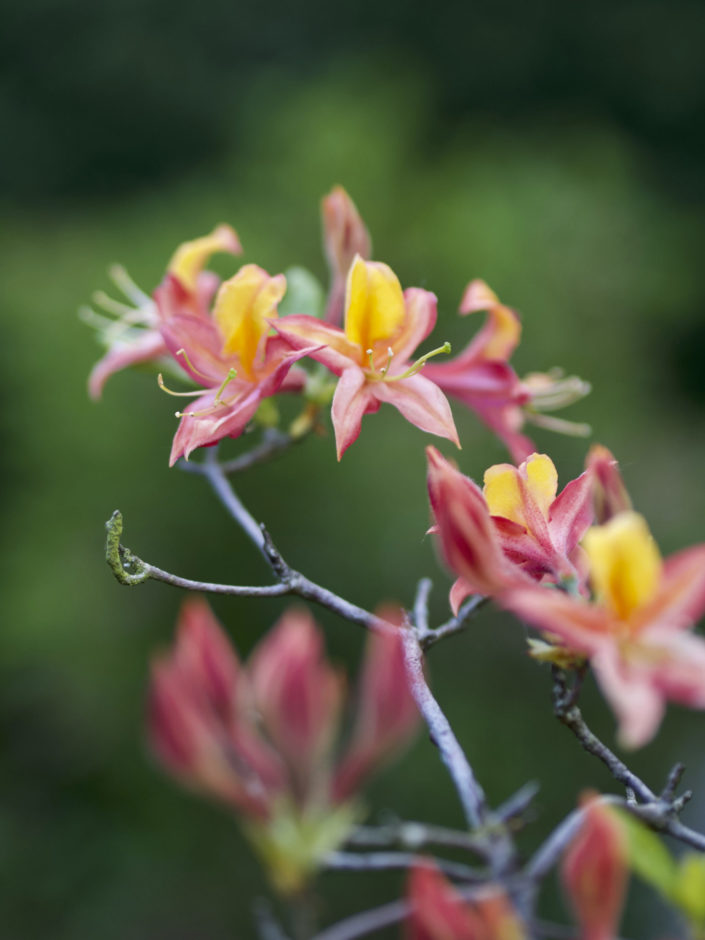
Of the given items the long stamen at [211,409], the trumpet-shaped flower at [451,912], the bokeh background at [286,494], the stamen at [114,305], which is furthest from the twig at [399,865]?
the bokeh background at [286,494]

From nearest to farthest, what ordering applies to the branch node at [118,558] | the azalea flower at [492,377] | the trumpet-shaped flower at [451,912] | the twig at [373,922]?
the trumpet-shaped flower at [451,912], the twig at [373,922], the branch node at [118,558], the azalea flower at [492,377]

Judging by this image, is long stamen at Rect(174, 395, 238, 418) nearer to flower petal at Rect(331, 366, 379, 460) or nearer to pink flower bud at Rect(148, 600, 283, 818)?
flower petal at Rect(331, 366, 379, 460)

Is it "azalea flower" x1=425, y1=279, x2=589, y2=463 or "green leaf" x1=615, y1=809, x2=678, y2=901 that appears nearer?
"green leaf" x1=615, y1=809, x2=678, y2=901

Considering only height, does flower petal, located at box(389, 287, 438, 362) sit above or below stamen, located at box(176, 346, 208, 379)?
below

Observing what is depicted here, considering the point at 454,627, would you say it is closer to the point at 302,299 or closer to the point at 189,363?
the point at 189,363

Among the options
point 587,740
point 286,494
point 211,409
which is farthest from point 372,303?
point 286,494

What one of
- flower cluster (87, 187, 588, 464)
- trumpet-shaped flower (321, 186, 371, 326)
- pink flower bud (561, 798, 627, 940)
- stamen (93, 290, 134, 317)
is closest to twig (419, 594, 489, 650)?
flower cluster (87, 187, 588, 464)

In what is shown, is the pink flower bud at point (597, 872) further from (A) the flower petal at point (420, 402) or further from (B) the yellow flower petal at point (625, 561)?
(A) the flower petal at point (420, 402)
